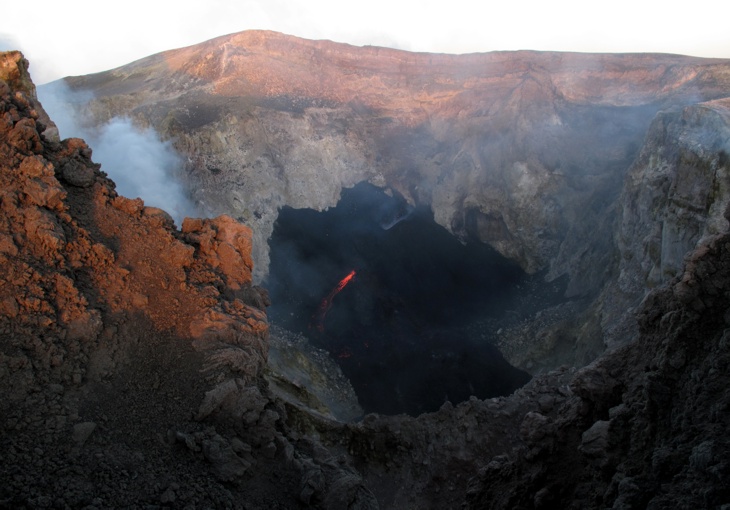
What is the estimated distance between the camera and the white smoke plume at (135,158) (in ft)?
75.9

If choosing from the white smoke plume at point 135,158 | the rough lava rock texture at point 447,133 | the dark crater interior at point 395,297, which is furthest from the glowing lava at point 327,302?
the white smoke plume at point 135,158

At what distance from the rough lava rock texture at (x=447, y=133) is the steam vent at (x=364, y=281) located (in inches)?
5.4

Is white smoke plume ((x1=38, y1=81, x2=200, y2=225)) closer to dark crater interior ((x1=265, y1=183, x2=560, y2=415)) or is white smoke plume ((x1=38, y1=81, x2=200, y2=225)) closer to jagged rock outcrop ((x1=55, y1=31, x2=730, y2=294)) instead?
jagged rock outcrop ((x1=55, y1=31, x2=730, y2=294))

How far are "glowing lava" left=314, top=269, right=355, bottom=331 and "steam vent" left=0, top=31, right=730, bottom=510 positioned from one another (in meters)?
0.10

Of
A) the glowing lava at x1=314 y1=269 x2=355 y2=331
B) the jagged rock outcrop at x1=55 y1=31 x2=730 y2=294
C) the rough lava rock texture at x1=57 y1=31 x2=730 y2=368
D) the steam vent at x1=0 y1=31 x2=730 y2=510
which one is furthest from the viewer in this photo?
the jagged rock outcrop at x1=55 y1=31 x2=730 y2=294

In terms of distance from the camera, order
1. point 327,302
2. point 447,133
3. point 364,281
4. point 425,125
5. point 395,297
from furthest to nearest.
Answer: point 425,125 < point 447,133 < point 364,281 < point 395,297 < point 327,302

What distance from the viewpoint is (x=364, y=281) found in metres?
24.7

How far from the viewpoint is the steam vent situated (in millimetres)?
6578

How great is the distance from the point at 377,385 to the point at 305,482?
1225 cm

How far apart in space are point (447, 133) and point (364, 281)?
11.2 m

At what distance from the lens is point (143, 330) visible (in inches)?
314

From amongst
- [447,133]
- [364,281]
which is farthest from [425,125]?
[364,281]

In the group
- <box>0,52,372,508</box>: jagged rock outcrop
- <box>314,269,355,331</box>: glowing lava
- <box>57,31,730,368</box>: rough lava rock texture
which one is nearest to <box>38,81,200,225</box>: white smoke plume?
<box>57,31,730,368</box>: rough lava rock texture

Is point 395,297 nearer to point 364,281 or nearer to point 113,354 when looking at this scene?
point 364,281
